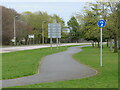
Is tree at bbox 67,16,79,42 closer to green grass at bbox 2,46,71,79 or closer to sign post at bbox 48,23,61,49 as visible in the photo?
sign post at bbox 48,23,61,49

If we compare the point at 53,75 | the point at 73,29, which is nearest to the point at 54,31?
the point at 53,75

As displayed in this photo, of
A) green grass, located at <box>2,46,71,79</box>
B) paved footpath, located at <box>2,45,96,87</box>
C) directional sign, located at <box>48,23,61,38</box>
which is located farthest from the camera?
directional sign, located at <box>48,23,61,38</box>

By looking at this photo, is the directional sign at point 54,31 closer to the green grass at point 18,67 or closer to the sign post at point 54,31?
the sign post at point 54,31

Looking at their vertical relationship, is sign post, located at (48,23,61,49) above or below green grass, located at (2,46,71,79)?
above

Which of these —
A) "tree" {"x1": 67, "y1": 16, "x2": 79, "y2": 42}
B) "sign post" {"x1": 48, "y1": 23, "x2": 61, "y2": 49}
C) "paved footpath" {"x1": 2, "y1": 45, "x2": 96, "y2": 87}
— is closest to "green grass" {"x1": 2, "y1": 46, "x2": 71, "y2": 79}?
"paved footpath" {"x1": 2, "y1": 45, "x2": 96, "y2": 87}

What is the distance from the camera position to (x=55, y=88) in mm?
7434

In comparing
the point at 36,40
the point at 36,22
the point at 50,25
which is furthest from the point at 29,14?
the point at 50,25

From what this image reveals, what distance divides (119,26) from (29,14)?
6139 cm

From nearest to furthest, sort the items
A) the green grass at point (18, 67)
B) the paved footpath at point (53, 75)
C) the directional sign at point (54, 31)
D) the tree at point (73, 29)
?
the paved footpath at point (53, 75) → the green grass at point (18, 67) → the directional sign at point (54, 31) → the tree at point (73, 29)

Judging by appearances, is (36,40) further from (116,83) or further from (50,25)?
(116,83)

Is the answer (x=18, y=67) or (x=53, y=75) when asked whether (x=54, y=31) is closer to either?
(x=18, y=67)

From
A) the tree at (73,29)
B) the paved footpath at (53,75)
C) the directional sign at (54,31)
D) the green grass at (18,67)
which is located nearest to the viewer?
the paved footpath at (53,75)

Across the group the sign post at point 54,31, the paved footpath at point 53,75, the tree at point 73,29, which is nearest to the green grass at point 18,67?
the paved footpath at point 53,75

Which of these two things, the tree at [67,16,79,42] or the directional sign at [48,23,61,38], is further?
the tree at [67,16,79,42]
